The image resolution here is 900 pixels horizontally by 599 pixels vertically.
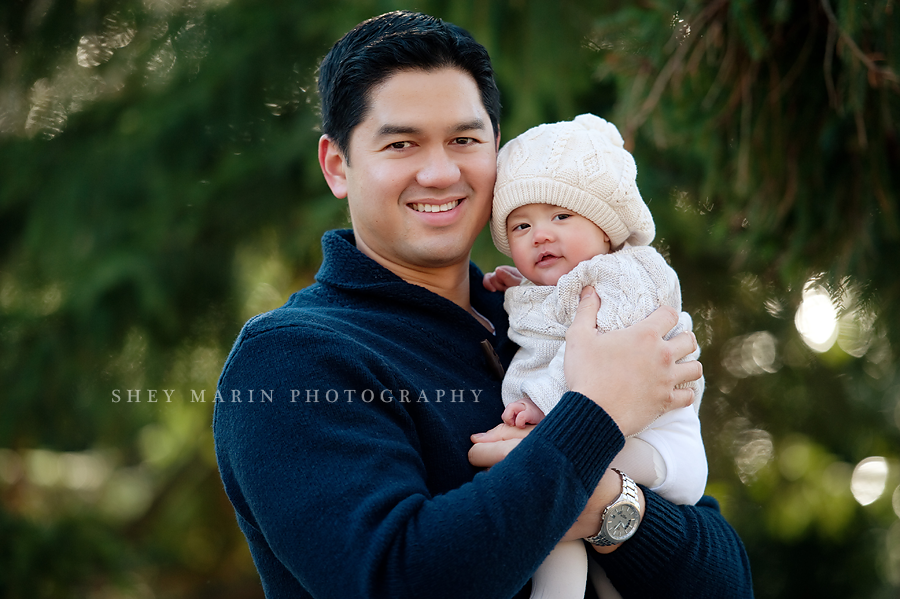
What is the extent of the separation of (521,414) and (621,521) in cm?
26

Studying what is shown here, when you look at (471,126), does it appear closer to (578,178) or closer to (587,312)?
(578,178)

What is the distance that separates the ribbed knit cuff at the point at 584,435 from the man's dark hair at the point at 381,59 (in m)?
0.82

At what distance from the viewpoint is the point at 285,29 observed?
13.0 ft

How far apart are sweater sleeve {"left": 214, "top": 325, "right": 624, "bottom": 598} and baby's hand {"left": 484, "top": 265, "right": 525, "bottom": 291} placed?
2.17 feet

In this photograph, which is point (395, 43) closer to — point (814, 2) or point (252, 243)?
point (814, 2)

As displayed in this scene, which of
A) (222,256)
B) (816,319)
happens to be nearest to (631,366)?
(816,319)

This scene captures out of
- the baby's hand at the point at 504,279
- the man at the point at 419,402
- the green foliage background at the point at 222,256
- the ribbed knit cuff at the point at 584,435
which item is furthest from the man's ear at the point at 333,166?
the green foliage background at the point at 222,256

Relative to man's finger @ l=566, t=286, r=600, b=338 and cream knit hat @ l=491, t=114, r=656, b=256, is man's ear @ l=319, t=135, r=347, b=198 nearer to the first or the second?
cream knit hat @ l=491, t=114, r=656, b=256

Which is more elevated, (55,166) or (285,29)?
(285,29)

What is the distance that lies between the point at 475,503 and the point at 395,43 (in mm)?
1013

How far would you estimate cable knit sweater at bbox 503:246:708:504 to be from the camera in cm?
156

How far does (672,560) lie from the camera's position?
1.46 metres

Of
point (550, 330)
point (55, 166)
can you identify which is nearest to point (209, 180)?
point (55, 166)

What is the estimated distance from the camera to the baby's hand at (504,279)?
197cm
